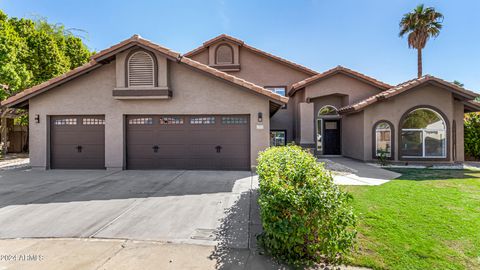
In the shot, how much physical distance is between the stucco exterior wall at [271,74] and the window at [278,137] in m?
0.29

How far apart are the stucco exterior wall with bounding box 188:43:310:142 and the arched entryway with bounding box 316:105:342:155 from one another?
1.88 metres

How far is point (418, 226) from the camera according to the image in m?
4.48

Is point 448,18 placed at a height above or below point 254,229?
above

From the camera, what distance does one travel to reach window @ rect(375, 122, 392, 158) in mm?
12172

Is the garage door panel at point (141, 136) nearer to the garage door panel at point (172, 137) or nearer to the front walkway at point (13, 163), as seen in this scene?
the garage door panel at point (172, 137)

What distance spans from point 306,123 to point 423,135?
6.15m

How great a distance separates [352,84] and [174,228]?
1426 cm

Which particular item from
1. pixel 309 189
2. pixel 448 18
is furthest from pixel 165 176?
pixel 448 18

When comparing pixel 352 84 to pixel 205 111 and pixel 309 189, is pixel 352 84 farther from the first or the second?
pixel 309 189

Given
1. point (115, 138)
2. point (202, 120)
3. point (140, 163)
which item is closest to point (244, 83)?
point (202, 120)

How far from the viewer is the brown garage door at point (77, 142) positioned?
34.8 feet

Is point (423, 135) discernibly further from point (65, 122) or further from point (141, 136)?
point (65, 122)

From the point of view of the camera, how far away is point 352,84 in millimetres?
14641

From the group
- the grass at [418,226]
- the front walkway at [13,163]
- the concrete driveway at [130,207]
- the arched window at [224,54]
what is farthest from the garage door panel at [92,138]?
the grass at [418,226]
